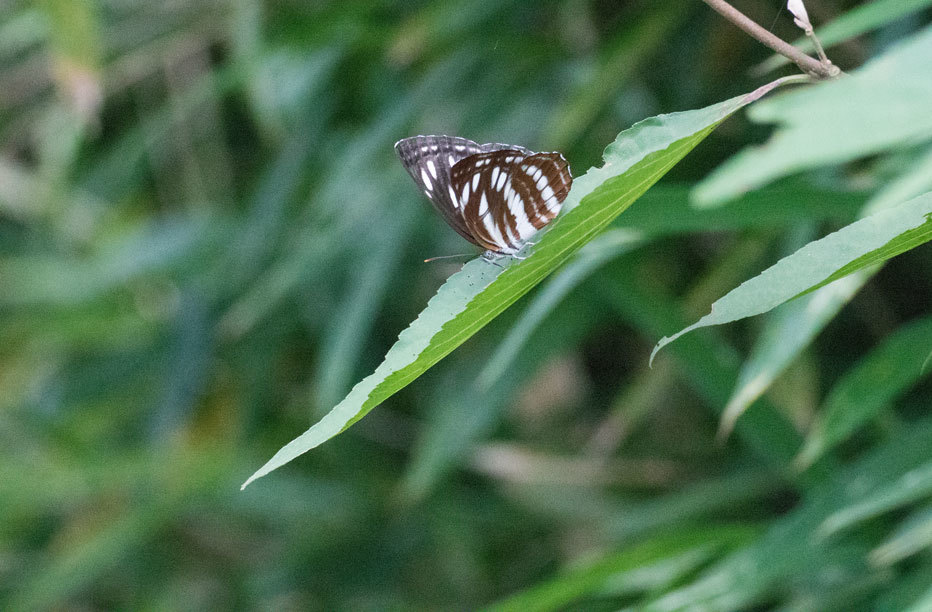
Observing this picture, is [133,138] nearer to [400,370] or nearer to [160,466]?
[160,466]

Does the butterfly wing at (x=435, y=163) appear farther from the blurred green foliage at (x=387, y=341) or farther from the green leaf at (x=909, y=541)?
the green leaf at (x=909, y=541)

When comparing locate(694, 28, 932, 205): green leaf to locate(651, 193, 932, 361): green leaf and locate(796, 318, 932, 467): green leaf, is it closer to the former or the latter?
locate(651, 193, 932, 361): green leaf

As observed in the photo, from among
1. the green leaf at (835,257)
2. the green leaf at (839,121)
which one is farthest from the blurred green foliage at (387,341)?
the green leaf at (839,121)

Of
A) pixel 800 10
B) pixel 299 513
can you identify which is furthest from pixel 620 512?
pixel 800 10

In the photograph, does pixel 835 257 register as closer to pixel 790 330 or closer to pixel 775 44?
pixel 775 44

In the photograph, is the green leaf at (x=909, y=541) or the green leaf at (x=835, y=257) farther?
the green leaf at (x=909, y=541)

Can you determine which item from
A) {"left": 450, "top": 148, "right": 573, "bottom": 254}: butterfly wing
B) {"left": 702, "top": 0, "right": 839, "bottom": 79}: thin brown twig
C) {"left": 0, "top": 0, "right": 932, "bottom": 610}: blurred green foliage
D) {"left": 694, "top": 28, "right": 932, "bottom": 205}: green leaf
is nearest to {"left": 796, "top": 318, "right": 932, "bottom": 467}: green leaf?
{"left": 0, "top": 0, "right": 932, "bottom": 610}: blurred green foliage
